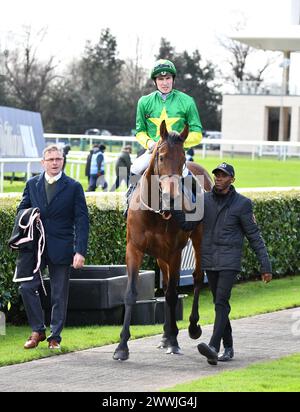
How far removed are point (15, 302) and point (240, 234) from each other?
3335 mm

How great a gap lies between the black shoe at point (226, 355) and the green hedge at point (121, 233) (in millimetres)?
2830

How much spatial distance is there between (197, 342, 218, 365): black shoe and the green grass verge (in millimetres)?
269

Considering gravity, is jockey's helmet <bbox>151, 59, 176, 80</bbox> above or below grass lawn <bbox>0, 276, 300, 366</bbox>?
above

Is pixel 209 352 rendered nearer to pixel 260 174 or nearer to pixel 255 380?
pixel 255 380

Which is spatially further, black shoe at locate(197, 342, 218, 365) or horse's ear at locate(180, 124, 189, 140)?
horse's ear at locate(180, 124, 189, 140)

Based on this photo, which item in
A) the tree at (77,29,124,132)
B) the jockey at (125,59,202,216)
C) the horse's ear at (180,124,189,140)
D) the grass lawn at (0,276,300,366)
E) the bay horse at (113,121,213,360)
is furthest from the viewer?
the tree at (77,29,124,132)

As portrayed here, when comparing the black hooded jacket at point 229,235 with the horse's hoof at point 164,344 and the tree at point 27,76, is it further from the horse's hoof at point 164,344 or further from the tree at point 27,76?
the tree at point 27,76

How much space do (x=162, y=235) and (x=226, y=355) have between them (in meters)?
1.18

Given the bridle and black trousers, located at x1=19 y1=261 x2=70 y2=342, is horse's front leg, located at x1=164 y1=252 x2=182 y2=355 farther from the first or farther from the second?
black trousers, located at x1=19 y1=261 x2=70 y2=342

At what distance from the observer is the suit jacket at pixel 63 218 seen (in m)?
8.90

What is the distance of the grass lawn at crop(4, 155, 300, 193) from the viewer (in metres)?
32.7

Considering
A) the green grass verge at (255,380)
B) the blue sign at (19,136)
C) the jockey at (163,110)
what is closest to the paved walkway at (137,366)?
the green grass verge at (255,380)

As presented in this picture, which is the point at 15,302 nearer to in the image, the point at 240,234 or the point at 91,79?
the point at 240,234

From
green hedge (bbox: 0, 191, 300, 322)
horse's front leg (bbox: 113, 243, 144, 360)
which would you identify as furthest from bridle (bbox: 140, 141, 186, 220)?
green hedge (bbox: 0, 191, 300, 322)
